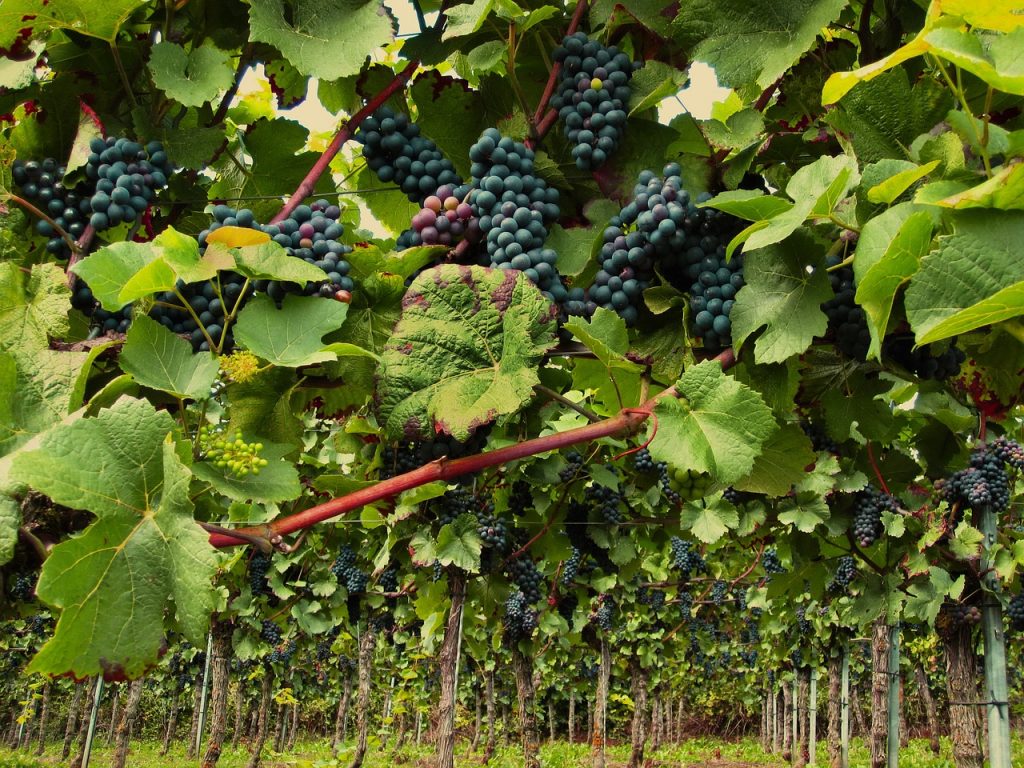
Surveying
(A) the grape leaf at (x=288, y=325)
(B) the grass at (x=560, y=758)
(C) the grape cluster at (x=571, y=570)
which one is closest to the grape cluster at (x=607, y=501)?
(C) the grape cluster at (x=571, y=570)

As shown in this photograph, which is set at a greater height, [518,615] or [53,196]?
[53,196]

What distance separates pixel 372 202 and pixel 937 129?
127 centimetres

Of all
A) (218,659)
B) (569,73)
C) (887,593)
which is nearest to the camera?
(569,73)

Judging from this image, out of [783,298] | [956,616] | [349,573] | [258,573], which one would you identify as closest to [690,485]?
[783,298]

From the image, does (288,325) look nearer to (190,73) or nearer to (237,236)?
(237,236)

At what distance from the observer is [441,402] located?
1.36 m

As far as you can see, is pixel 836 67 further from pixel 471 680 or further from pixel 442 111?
pixel 471 680

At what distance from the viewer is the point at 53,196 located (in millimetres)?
1552

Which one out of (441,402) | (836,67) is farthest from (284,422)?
(836,67)

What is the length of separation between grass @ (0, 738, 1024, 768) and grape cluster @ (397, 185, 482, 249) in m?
16.6

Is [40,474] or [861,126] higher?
[861,126]

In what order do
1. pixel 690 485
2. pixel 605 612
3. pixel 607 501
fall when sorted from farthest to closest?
pixel 605 612
pixel 607 501
pixel 690 485

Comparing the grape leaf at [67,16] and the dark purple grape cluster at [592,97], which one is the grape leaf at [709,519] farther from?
the grape leaf at [67,16]

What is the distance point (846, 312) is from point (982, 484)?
357cm
